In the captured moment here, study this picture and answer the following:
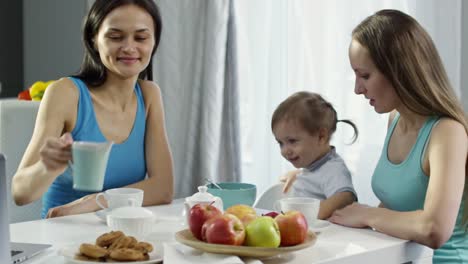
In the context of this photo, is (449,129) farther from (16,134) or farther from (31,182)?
(16,134)

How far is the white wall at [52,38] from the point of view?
16.0 feet

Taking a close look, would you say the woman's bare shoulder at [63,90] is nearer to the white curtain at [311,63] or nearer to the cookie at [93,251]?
the cookie at [93,251]

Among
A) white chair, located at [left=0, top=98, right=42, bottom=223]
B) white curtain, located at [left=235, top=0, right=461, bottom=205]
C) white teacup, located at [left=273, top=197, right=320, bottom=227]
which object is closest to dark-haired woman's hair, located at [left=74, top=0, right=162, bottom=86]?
white chair, located at [left=0, top=98, right=42, bottom=223]

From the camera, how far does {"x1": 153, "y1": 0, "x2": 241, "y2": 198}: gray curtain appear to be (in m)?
3.62

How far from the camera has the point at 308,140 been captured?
220 centimetres

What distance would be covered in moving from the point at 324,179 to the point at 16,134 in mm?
1026

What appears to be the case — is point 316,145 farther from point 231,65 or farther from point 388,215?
point 231,65

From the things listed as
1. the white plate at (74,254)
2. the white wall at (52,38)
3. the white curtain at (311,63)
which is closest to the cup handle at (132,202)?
the white plate at (74,254)

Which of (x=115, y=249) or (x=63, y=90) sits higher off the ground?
(x=63, y=90)

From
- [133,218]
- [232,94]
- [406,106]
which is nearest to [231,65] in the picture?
[232,94]

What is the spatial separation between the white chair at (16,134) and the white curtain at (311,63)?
1253 millimetres

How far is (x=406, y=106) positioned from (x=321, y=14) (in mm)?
1372

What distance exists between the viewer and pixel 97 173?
1452mm

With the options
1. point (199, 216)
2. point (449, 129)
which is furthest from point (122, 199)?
point (449, 129)
